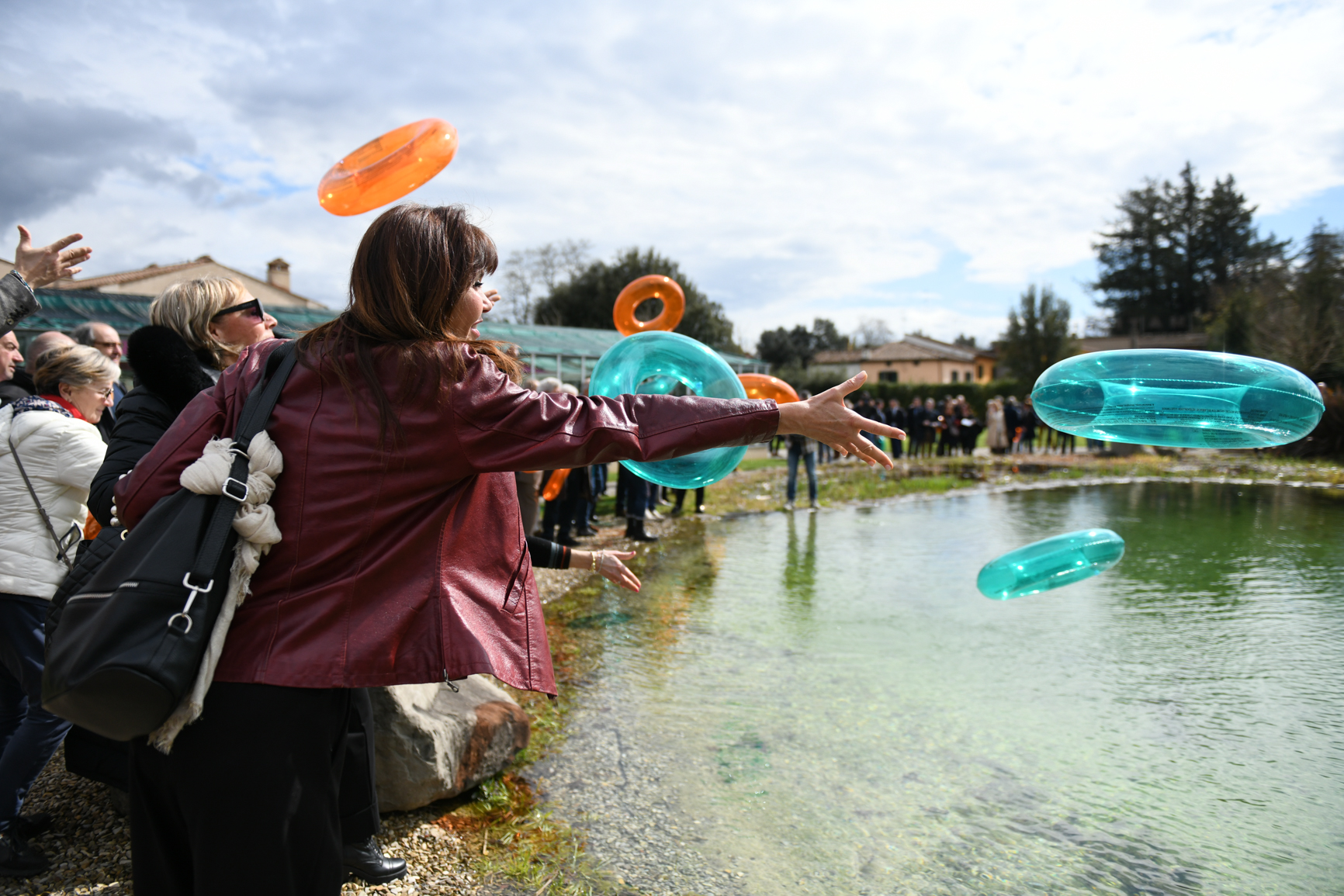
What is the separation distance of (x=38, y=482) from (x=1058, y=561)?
5.46 metres

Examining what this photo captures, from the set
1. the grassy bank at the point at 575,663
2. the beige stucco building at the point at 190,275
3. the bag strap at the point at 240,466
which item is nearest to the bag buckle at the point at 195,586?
the bag strap at the point at 240,466

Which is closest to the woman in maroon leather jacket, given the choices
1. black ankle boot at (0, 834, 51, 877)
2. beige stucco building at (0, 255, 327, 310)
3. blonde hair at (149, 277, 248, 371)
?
blonde hair at (149, 277, 248, 371)

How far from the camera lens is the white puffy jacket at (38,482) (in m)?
2.74

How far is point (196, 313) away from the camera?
2484mm

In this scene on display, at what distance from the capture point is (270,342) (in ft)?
5.51

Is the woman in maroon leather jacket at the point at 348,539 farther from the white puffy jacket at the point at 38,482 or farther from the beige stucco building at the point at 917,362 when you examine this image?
the beige stucco building at the point at 917,362

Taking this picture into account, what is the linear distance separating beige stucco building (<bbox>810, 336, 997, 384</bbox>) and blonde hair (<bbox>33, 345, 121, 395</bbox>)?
5692cm

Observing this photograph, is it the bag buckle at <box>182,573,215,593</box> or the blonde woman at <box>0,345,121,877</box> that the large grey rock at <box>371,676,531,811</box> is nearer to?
the blonde woman at <box>0,345,121,877</box>

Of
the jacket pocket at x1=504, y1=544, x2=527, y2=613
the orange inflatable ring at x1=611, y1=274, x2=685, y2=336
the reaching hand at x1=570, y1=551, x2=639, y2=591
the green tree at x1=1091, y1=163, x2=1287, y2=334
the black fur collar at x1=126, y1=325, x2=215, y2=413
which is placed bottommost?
the reaching hand at x1=570, y1=551, x2=639, y2=591

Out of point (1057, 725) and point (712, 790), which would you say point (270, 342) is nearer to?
point (712, 790)

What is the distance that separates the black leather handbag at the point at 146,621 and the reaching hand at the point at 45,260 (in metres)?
2.18

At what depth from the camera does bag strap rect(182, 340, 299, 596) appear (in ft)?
4.66

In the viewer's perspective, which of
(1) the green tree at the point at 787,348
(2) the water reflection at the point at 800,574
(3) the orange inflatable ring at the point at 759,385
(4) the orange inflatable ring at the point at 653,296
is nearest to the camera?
(3) the orange inflatable ring at the point at 759,385

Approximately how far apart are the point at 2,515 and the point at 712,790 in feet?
9.70
